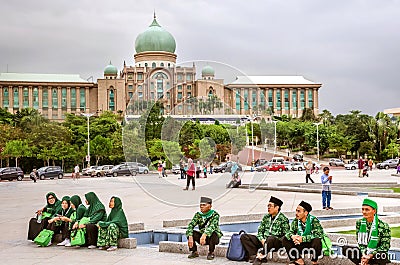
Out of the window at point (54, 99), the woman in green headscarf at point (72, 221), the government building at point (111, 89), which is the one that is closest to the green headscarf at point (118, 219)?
the woman in green headscarf at point (72, 221)

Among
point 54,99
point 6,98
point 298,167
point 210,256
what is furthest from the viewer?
point 54,99

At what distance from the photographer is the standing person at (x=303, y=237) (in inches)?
324

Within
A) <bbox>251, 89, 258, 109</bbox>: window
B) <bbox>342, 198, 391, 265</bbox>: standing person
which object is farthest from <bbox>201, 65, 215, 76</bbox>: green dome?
<bbox>342, 198, 391, 265</bbox>: standing person

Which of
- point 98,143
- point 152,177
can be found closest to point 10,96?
point 98,143

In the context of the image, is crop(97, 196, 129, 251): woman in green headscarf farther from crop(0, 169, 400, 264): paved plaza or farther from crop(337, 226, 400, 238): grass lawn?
crop(337, 226, 400, 238): grass lawn

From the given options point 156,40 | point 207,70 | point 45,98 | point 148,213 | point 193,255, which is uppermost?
point 156,40

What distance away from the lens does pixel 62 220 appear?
11.1 meters

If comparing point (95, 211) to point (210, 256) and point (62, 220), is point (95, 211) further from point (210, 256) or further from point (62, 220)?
point (210, 256)

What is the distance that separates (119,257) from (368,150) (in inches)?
2719

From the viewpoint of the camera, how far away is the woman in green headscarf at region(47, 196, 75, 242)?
1113 centimetres

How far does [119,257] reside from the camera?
975cm

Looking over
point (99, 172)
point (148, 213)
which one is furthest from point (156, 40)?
point (148, 213)

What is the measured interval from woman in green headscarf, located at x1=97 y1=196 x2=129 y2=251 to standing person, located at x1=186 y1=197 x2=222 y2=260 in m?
1.56

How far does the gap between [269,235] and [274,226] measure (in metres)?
0.19
